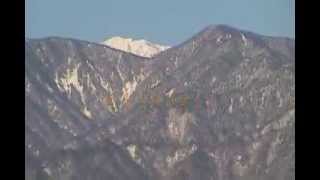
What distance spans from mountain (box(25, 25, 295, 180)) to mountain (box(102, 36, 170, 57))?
0.04 ft

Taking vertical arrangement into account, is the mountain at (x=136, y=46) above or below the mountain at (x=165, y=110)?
above

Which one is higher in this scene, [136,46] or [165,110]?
→ [136,46]

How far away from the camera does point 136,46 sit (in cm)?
93

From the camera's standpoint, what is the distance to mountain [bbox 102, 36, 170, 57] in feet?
3.03

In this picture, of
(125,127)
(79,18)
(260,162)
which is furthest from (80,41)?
(260,162)

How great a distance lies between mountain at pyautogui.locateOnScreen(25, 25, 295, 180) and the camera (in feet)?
2.96

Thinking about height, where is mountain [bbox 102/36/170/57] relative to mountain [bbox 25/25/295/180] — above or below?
above

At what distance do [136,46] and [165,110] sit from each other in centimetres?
13

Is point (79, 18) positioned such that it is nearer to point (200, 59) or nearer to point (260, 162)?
point (200, 59)

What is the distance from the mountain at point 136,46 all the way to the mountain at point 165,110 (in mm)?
12

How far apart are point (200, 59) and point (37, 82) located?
307 millimetres

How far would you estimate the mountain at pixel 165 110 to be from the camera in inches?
35.5

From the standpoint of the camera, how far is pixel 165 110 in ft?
3.06

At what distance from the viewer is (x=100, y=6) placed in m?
0.92
